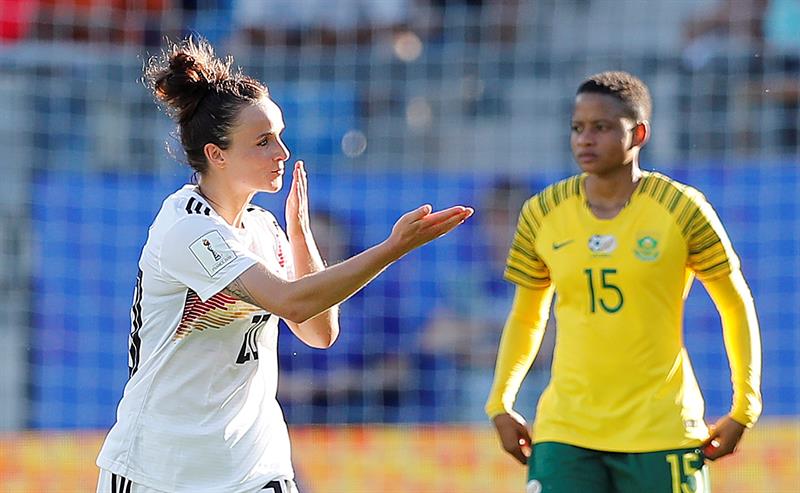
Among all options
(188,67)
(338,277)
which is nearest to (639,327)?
(338,277)

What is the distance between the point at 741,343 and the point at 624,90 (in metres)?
0.92

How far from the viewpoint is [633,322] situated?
4.33 metres

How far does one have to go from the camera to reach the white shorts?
3588mm

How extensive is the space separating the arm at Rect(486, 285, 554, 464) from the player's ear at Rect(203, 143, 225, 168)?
52.6 inches

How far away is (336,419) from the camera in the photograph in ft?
28.9

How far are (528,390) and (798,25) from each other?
3.20 meters

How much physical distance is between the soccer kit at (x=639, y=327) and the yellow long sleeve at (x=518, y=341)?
18 centimetres

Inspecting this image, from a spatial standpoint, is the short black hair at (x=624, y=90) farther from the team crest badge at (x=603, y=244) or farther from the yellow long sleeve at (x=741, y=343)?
the yellow long sleeve at (x=741, y=343)

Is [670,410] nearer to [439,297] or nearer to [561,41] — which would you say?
[439,297]

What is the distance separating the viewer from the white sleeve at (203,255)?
11.3ft

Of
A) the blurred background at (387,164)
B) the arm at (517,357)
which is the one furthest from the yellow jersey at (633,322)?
the blurred background at (387,164)

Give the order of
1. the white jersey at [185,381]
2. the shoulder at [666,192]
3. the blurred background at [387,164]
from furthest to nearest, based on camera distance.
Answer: the blurred background at [387,164], the shoulder at [666,192], the white jersey at [185,381]

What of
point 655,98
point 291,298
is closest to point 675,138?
point 655,98

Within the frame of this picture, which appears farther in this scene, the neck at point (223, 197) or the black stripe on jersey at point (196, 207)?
the neck at point (223, 197)
